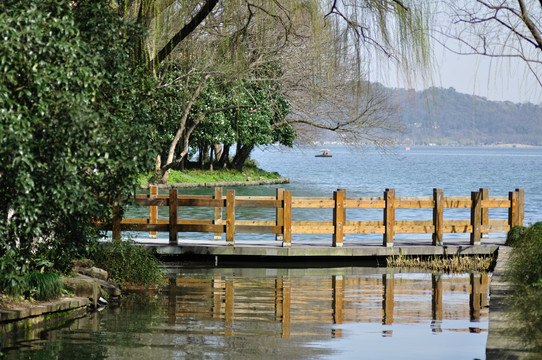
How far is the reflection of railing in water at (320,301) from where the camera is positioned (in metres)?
12.2

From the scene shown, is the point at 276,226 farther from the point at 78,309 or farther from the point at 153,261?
the point at 78,309

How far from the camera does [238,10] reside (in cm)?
1037

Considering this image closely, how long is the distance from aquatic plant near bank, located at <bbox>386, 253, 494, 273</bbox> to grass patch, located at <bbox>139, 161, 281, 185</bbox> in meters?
33.4

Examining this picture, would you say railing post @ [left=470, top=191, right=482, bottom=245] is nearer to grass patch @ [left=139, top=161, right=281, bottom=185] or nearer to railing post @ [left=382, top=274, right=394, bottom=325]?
railing post @ [left=382, top=274, right=394, bottom=325]

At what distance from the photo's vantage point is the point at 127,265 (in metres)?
15.4

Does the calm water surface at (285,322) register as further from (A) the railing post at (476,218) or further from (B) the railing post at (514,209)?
(B) the railing post at (514,209)

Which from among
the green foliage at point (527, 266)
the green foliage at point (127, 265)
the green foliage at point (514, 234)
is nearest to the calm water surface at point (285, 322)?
the green foliage at point (127, 265)

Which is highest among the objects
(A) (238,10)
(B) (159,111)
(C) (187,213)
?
(A) (238,10)

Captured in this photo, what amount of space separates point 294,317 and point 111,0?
490cm

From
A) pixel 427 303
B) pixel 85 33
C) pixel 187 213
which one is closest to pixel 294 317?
pixel 427 303

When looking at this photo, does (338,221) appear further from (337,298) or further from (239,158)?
(239,158)

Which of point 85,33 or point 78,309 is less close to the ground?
point 85,33

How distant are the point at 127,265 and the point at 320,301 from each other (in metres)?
3.45

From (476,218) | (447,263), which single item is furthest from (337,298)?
(476,218)
